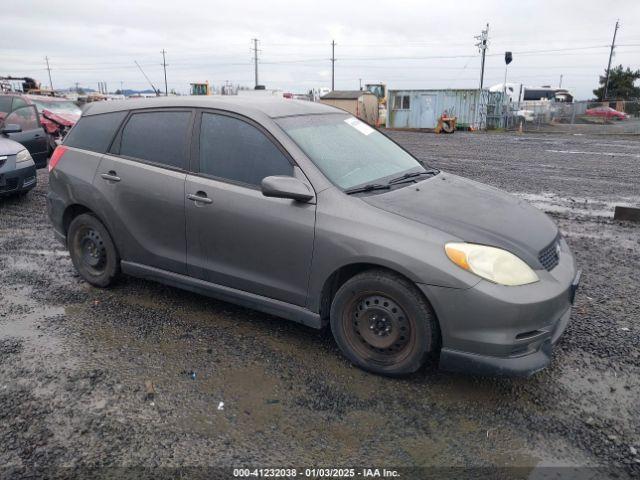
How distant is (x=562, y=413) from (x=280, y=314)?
6.23 ft

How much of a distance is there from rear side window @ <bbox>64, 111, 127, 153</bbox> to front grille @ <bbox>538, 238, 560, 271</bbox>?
142 inches

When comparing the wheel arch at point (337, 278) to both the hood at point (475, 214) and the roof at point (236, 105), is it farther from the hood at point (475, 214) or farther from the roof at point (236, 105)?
the roof at point (236, 105)

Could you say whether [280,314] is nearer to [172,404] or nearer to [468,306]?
[172,404]

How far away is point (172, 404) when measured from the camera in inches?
121

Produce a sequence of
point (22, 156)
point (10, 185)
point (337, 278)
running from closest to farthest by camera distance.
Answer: point (337, 278) → point (10, 185) → point (22, 156)

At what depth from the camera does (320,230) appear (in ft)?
10.9

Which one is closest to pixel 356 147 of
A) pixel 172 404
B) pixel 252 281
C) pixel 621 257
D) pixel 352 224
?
pixel 352 224

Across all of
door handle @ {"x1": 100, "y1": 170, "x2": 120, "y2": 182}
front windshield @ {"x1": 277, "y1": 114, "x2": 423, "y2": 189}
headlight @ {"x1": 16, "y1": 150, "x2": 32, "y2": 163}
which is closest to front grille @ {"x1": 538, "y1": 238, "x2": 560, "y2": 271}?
front windshield @ {"x1": 277, "y1": 114, "x2": 423, "y2": 189}

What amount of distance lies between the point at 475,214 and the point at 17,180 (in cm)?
751

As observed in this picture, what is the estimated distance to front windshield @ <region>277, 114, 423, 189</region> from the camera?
11.8 feet

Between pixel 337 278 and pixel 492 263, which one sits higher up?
pixel 492 263

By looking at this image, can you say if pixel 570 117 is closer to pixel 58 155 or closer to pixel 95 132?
pixel 95 132

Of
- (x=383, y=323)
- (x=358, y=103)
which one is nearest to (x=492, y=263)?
(x=383, y=323)

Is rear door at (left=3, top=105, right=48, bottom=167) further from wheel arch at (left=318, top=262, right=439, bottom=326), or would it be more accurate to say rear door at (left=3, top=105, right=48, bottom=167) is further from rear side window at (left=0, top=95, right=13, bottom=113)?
wheel arch at (left=318, top=262, right=439, bottom=326)
